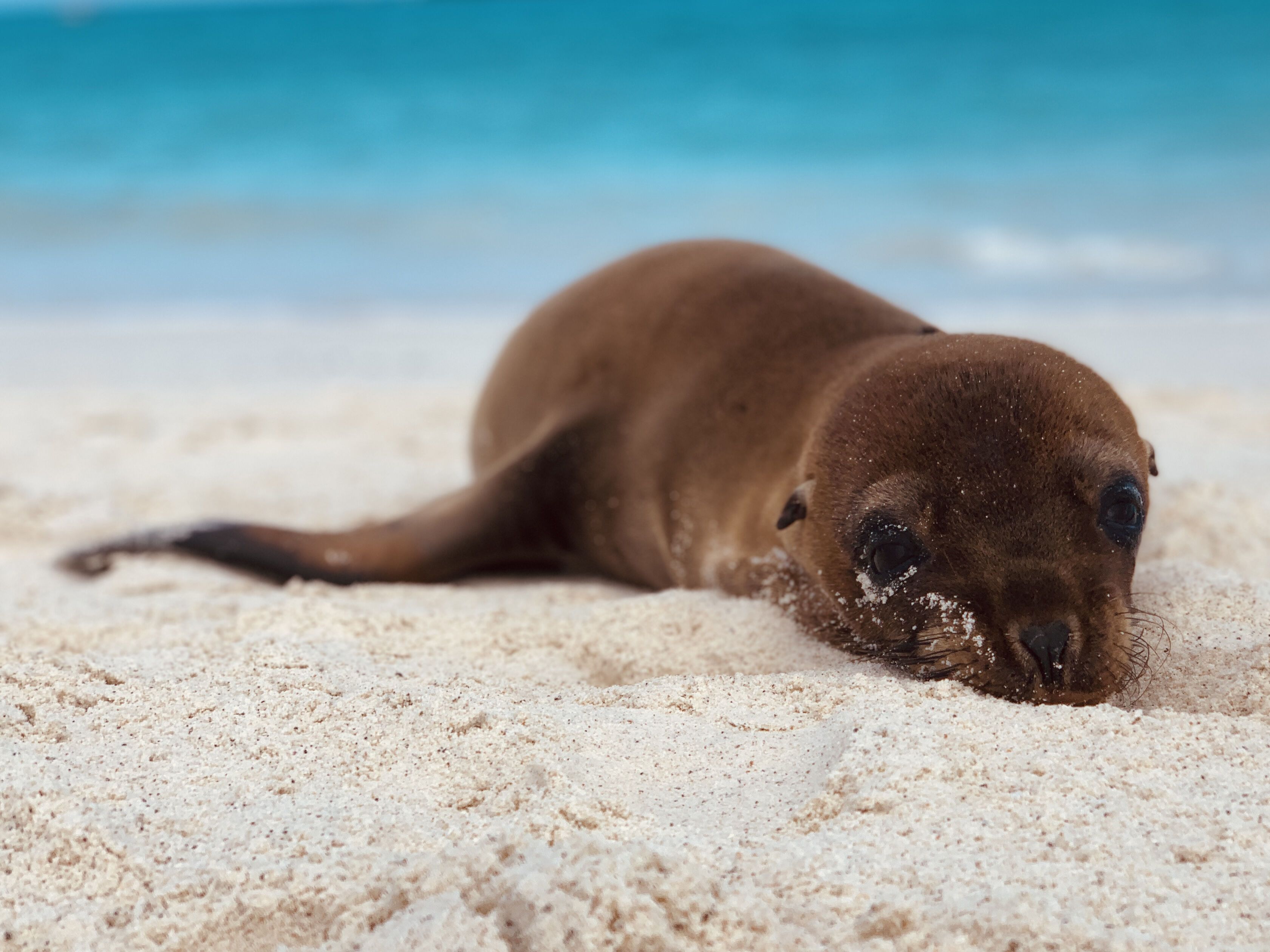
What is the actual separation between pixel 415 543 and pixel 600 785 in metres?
1.95

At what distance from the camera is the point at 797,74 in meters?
24.0

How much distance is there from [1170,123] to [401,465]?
14962 millimetres

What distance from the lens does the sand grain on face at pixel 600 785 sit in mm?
1598

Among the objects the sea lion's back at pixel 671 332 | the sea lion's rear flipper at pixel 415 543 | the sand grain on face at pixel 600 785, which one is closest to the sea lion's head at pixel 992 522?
the sand grain on face at pixel 600 785

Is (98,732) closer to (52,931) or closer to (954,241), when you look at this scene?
(52,931)

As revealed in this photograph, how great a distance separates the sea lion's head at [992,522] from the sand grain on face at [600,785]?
0.34ft

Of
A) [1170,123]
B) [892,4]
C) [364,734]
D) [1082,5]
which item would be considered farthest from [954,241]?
[892,4]

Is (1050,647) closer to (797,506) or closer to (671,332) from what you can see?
(797,506)

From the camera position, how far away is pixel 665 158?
17766mm

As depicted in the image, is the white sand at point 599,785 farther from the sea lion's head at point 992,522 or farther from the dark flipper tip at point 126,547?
the dark flipper tip at point 126,547

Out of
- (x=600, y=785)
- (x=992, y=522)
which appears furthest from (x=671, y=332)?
(x=600, y=785)

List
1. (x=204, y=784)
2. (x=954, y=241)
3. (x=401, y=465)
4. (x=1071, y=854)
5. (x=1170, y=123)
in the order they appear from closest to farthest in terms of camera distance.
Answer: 1. (x=1071, y=854)
2. (x=204, y=784)
3. (x=401, y=465)
4. (x=954, y=241)
5. (x=1170, y=123)

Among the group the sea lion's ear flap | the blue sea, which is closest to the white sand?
the sea lion's ear flap

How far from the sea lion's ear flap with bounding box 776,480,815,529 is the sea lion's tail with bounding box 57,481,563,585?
4.04ft
